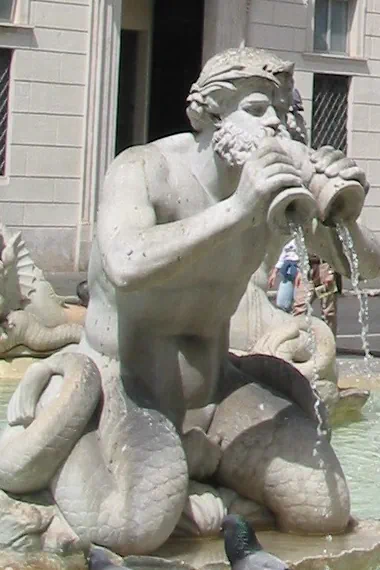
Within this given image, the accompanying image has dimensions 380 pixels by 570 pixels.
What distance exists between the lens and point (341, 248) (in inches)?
170

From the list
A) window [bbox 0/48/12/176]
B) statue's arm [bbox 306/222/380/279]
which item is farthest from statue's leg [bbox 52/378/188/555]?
window [bbox 0/48/12/176]

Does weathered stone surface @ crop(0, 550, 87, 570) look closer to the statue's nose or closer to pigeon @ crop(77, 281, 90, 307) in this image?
the statue's nose

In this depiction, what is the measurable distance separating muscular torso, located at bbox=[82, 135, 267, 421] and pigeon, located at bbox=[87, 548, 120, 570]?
0.63m

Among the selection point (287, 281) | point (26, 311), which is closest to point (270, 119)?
point (26, 311)

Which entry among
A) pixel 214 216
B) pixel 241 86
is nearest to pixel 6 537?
pixel 214 216

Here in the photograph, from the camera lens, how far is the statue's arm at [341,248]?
425 centimetres

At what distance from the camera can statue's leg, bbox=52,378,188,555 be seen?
408 centimetres

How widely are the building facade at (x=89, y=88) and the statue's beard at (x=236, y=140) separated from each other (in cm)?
1371

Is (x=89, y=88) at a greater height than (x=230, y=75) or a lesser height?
lesser

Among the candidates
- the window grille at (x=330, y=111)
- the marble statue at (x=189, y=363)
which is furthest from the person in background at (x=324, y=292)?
the window grille at (x=330, y=111)

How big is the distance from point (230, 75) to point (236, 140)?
170mm

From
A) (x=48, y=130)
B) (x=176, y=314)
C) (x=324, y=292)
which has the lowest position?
(x=324, y=292)

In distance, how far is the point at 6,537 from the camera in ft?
13.7

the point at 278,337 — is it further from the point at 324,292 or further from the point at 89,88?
the point at 89,88
